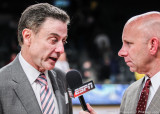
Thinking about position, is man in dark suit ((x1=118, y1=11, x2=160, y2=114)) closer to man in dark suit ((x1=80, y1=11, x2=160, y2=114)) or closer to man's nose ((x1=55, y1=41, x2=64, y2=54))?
man in dark suit ((x1=80, y1=11, x2=160, y2=114))

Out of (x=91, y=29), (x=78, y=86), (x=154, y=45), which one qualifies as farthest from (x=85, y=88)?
(x=91, y=29)

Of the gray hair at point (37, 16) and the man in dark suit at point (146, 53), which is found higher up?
the gray hair at point (37, 16)

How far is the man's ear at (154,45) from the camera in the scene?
177cm

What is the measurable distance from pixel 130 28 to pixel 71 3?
27.1ft

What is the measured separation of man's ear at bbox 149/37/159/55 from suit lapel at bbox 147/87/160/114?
0.29 metres

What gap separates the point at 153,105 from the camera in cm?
179

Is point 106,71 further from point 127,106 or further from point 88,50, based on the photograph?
point 127,106

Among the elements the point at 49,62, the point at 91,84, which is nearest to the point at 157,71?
the point at 91,84

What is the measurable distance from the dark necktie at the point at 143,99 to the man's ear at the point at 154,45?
25 centimetres

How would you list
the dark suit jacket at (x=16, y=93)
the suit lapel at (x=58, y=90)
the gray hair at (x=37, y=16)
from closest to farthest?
the dark suit jacket at (x=16, y=93) → the gray hair at (x=37, y=16) → the suit lapel at (x=58, y=90)

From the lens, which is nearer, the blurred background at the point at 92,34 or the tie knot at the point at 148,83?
the tie knot at the point at 148,83

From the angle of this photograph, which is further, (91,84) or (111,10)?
(111,10)

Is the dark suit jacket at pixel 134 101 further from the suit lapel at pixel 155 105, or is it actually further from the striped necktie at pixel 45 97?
the striped necktie at pixel 45 97

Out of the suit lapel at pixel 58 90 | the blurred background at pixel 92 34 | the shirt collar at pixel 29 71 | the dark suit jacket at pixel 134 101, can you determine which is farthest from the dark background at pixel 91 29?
the shirt collar at pixel 29 71
